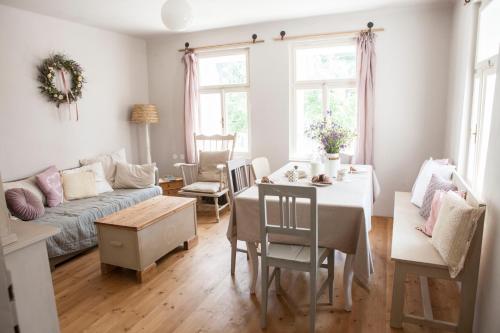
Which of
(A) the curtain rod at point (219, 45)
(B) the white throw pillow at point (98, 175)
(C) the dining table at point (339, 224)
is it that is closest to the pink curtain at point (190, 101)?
(A) the curtain rod at point (219, 45)

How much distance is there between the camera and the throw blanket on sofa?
9.96ft

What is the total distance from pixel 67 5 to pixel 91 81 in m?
1.08

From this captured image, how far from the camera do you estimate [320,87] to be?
4371 millimetres

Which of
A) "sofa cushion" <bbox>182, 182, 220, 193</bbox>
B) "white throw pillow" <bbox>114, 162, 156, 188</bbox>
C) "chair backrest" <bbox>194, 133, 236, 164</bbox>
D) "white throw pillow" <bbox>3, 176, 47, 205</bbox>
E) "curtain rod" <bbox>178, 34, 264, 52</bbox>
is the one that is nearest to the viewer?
"white throw pillow" <bbox>3, 176, 47, 205</bbox>

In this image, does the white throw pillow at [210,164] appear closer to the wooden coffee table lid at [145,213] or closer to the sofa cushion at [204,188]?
the sofa cushion at [204,188]

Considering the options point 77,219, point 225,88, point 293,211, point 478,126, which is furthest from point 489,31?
point 77,219

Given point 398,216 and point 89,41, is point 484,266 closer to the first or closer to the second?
point 398,216

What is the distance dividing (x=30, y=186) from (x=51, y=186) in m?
0.19

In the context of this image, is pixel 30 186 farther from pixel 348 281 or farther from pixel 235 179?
pixel 348 281

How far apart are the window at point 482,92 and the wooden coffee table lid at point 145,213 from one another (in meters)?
2.53

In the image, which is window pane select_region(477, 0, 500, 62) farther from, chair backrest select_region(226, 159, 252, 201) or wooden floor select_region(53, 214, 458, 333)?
chair backrest select_region(226, 159, 252, 201)

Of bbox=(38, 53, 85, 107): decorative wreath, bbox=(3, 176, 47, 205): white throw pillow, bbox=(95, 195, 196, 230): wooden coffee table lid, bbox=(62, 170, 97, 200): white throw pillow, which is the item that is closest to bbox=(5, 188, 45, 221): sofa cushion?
bbox=(3, 176, 47, 205): white throw pillow

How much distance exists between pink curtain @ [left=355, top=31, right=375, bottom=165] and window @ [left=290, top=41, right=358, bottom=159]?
0.17 m

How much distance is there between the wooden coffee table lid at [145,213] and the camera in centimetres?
281
